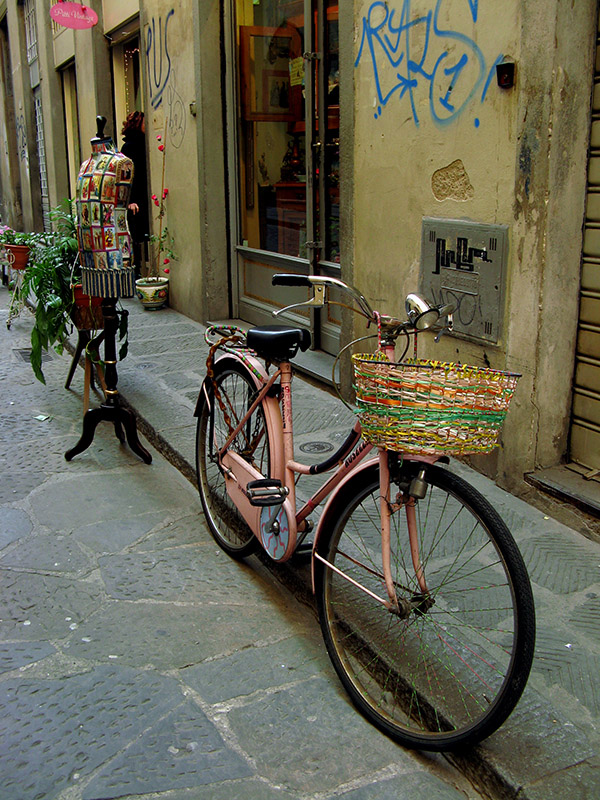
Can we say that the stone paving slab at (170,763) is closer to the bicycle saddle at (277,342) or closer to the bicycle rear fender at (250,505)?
the bicycle rear fender at (250,505)

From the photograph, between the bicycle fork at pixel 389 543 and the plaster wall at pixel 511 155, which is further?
the plaster wall at pixel 511 155

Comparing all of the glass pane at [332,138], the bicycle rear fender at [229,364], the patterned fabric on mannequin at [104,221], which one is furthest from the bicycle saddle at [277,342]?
the glass pane at [332,138]

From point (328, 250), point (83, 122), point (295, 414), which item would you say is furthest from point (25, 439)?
point (83, 122)

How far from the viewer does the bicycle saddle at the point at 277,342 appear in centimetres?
310

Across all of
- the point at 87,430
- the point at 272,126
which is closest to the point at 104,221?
the point at 87,430

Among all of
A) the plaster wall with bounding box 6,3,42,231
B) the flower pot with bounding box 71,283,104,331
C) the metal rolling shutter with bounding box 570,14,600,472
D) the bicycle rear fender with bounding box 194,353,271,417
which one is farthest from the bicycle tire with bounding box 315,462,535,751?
the plaster wall with bounding box 6,3,42,231

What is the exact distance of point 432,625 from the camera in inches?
112

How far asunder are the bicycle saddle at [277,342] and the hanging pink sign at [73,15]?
338 inches

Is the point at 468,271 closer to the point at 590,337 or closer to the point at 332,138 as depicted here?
the point at 590,337

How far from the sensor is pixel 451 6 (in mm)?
4266

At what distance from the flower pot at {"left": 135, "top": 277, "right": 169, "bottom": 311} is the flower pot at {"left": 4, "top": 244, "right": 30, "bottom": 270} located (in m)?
2.08

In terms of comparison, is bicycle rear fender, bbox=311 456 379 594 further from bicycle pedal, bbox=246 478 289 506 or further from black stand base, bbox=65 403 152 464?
black stand base, bbox=65 403 152 464

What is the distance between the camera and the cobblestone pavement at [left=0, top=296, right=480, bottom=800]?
2.41 meters

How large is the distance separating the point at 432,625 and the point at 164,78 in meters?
7.83
